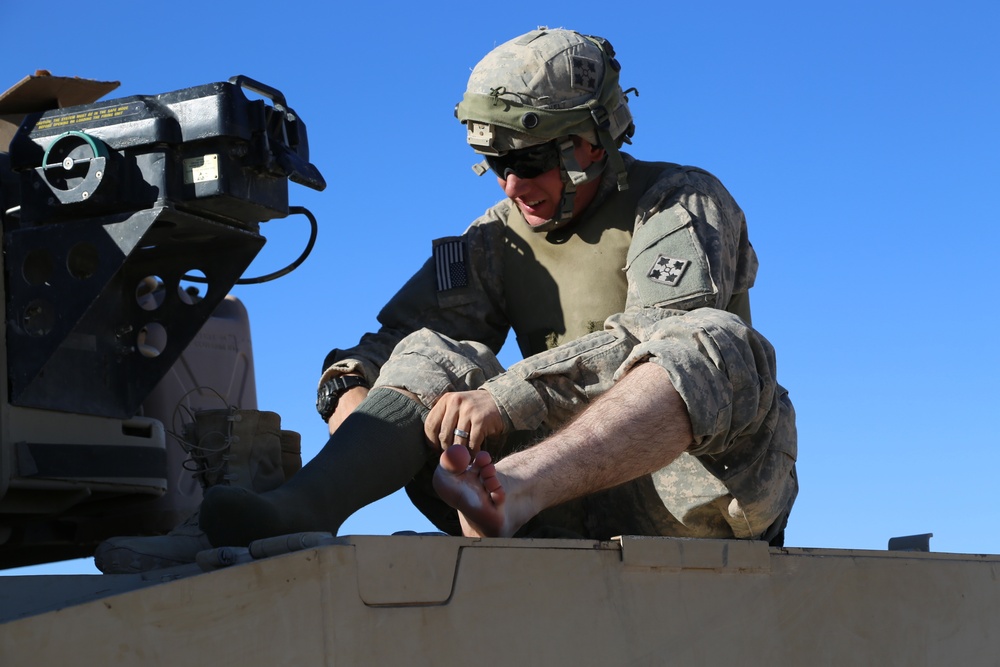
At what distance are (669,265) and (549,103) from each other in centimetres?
49

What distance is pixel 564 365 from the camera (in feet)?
9.21

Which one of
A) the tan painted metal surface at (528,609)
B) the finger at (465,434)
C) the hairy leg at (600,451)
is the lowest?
the tan painted metal surface at (528,609)

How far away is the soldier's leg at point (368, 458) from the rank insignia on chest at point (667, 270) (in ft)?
1.31

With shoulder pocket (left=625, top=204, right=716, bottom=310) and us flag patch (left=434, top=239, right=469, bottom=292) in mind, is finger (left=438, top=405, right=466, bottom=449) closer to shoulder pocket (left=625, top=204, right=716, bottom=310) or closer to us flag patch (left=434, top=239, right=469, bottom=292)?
shoulder pocket (left=625, top=204, right=716, bottom=310)

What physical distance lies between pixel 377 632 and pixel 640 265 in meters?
1.45

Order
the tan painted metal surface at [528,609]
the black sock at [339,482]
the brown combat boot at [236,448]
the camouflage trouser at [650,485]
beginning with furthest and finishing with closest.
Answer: the brown combat boot at [236,448]
the camouflage trouser at [650,485]
the black sock at [339,482]
the tan painted metal surface at [528,609]

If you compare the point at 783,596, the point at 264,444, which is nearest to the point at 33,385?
the point at 264,444

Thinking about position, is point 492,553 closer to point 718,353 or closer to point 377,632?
point 377,632

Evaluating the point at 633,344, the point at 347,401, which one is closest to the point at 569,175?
the point at 633,344

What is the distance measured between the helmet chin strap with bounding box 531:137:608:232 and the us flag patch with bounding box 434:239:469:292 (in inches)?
9.8

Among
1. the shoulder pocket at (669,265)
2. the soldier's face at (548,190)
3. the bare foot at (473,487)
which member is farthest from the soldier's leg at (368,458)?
the soldier's face at (548,190)

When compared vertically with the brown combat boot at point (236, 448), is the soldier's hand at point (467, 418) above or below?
below

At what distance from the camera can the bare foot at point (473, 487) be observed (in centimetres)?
236

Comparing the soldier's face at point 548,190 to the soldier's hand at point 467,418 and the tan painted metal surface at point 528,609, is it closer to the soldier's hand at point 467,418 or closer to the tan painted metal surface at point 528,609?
the soldier's hand at point 467,418
